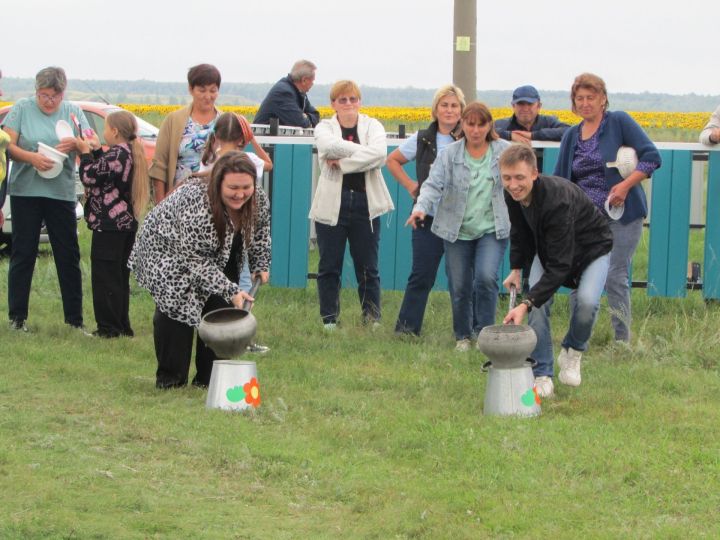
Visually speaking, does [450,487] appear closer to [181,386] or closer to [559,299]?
[181,386]

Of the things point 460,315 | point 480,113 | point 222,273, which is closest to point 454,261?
point 460,315

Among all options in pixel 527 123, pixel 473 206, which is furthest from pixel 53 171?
pixel 527 123

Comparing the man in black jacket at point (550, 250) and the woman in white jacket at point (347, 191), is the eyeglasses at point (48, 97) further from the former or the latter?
the man in black jacket at point (550, 250)

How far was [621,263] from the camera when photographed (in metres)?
8.48

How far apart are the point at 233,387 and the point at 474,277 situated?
7.94 feet

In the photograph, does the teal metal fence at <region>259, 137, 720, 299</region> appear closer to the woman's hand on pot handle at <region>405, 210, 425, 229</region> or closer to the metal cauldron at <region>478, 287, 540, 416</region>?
the woman's hand on pot handle at <region>405, 210, 425, 229</region>

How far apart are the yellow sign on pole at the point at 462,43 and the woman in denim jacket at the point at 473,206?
6446 millimetres

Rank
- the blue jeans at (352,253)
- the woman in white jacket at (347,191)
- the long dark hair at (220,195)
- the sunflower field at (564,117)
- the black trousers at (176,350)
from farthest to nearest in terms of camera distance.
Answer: the sunflower field at (564,117) < the blue jeans at (352,253) < the woman in white jacket at (347,191) < the black trousers at (176,350) < the long dark hair at (220,195)

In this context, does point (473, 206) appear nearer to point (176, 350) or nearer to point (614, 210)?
point (614, 210)

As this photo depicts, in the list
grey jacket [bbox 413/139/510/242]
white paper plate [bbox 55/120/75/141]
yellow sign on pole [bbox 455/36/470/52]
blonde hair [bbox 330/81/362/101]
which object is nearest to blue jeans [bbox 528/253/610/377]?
grey jacket [bbox 413/139/510/242]

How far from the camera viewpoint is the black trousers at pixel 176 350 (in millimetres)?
7484

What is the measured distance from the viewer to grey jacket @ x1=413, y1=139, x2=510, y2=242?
27.9ft

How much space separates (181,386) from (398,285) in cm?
344

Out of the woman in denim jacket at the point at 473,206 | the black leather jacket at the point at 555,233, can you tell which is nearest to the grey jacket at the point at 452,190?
the woman in denim jacket at the point at 473,206
